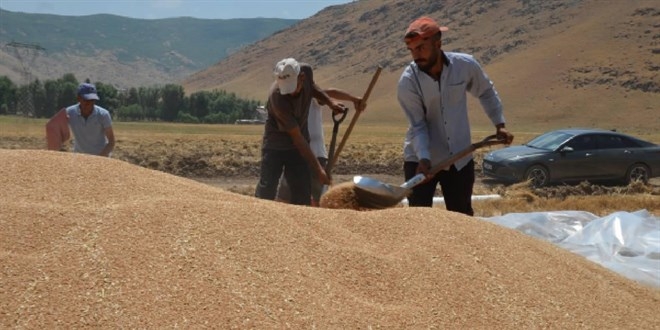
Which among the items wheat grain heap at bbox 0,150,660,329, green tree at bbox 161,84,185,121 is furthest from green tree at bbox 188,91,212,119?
wheat grain heap at bbox 0,150,660,329

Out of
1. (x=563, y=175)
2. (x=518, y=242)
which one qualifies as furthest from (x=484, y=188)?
(x=518, y=242)

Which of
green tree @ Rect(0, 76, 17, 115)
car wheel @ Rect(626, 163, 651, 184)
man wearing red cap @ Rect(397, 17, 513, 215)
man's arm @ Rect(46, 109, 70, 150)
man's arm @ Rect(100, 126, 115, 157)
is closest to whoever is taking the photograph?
man wearing red cap @ Rect(397, 17, 513, 215)

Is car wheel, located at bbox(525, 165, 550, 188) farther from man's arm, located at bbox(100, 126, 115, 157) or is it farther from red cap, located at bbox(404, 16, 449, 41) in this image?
red cap, located at bbox(404, 16, 449, 41)

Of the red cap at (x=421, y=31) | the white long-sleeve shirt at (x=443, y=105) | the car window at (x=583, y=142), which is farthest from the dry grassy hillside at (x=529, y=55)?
the red cap at (x=421, y=31)

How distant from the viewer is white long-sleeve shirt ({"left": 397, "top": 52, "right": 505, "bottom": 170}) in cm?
459

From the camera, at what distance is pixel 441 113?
4641 millimetres

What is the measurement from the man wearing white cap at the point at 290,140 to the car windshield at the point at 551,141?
9512 millimetres

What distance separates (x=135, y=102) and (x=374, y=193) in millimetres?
58782

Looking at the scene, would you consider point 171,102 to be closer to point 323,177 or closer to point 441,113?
point 323,177

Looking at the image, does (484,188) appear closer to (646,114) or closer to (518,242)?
(518,242)

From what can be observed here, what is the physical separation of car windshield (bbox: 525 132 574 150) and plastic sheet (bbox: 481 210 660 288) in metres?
8.15

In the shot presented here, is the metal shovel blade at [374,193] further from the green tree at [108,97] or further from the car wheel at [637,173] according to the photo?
the green tree at [108,97]

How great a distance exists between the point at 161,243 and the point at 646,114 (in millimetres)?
61226

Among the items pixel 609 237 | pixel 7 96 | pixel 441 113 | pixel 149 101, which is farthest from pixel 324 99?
pixel 149 101
